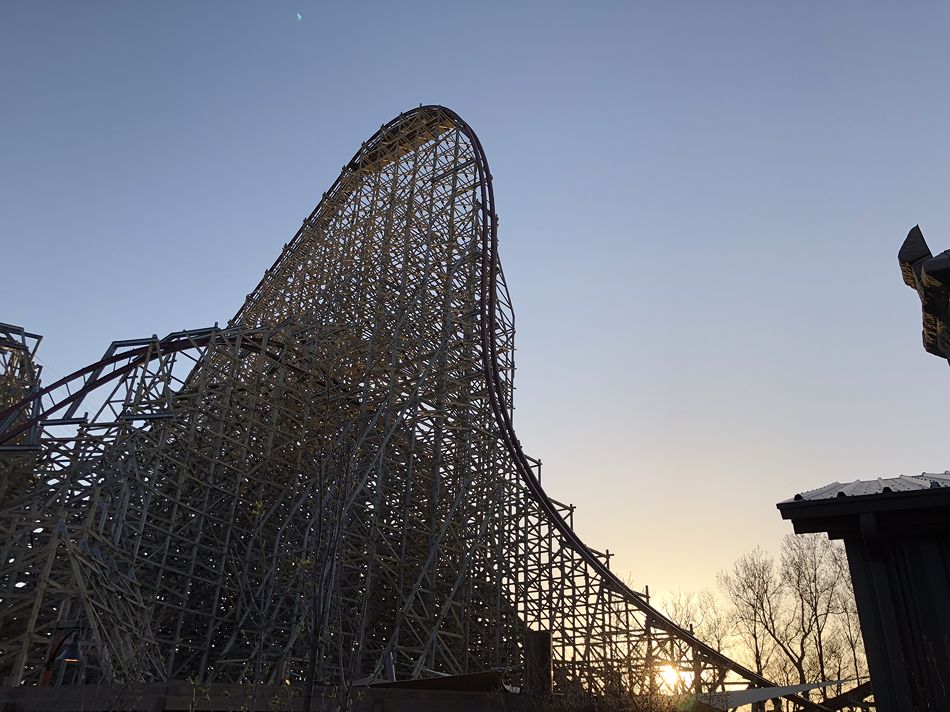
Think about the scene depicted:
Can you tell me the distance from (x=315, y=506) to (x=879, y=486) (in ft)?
19.7

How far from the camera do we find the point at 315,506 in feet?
28.9

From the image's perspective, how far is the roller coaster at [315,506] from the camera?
9.19 m

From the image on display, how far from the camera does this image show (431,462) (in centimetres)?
1323

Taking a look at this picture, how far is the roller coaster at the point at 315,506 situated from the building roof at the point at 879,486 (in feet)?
11.8

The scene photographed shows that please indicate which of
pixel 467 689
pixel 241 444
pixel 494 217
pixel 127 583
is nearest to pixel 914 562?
pixel 467 689

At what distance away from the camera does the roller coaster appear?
362 inches

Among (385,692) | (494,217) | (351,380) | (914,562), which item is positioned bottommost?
(385,692)

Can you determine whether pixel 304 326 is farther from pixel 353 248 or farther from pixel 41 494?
Result: pixel 41 494

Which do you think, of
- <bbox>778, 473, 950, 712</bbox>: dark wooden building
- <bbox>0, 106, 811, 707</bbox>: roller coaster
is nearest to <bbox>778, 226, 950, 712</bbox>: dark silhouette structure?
<bbox>778, 473, 950, 712</bbox>: dark wooden building

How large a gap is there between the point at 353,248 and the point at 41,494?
8248 millimetres

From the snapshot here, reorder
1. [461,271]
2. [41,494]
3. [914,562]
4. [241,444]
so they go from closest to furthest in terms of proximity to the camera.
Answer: [914,562] → [41,494] → [241,444] → [461,271]

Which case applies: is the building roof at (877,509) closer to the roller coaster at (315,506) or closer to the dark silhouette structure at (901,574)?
the dark silhouette structure at (901,574)

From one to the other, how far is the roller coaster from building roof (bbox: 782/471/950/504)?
360 cm

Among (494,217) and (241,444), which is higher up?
(494,217)
